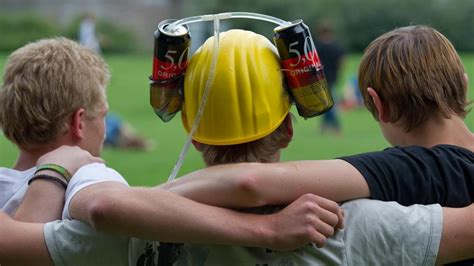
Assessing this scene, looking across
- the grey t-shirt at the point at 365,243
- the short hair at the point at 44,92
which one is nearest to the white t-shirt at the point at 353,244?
the grey t-shirt at the point at 365,243

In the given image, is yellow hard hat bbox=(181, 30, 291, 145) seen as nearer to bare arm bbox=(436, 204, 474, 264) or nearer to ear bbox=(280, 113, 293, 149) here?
ear bbox=(280, 113, 293, 149)

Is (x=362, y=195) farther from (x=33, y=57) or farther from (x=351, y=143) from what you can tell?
(x=351, y=143)

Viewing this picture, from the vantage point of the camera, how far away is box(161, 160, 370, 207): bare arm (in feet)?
8.20

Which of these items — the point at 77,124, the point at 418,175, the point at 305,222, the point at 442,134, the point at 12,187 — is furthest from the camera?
the point at 77,124

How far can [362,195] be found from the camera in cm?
260

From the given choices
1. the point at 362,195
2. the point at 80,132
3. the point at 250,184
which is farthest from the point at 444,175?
the point at 80,132

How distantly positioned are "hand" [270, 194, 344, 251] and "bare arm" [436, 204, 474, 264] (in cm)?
32

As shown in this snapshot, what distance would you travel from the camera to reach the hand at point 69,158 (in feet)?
9.80

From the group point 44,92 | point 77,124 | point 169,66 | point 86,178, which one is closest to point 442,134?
point 169,66

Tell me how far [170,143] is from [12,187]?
13598mm

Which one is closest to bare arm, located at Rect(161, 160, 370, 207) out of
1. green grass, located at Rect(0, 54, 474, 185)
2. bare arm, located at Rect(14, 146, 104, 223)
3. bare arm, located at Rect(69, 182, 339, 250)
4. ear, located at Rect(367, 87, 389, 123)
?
bare arm, located at Rect(69, 182, 339, 250)

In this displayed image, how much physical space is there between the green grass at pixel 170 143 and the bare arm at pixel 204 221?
22.2 ft

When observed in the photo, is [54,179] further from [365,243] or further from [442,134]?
[442,134]

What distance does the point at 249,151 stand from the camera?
269 centimetres
